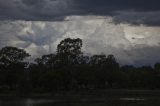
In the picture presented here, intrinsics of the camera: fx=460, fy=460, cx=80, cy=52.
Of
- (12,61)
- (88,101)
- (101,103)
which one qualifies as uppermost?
(12,61)

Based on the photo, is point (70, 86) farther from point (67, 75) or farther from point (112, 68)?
point (112, 68)

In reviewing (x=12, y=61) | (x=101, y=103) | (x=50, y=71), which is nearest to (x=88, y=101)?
(x=101, y=103)

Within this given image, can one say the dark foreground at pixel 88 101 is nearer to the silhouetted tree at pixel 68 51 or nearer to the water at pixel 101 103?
the water at pixel 101 103

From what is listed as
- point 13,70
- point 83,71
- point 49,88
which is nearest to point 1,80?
point 13,70

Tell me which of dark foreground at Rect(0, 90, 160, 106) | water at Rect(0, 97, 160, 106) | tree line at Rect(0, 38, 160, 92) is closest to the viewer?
water at Rect(0, 97, 160, 106)

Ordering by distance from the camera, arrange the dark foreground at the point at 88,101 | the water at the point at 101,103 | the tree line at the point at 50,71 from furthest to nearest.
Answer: the tree line at the point at 50,71
the dark foreground at the point at 88,101
the water at the point at 101,103

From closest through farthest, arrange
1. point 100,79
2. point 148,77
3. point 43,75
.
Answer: point 43,75, point 100,79, point 148,77

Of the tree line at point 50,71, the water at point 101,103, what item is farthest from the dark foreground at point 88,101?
the tree line at point 50,71

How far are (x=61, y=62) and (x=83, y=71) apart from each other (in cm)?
904

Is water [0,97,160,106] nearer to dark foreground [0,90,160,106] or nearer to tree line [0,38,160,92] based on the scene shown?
dark foreground [0,90,160,106]

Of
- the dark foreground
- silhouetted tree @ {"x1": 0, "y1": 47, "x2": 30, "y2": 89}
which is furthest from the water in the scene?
silhouetted tree @ {"x1": 0, "y1": 47, "x2": 30, "y2": 89}

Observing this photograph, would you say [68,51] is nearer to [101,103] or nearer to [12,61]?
[12,61]

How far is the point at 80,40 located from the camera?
16588 centimetres

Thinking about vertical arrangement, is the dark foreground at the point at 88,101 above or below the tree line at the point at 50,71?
below
